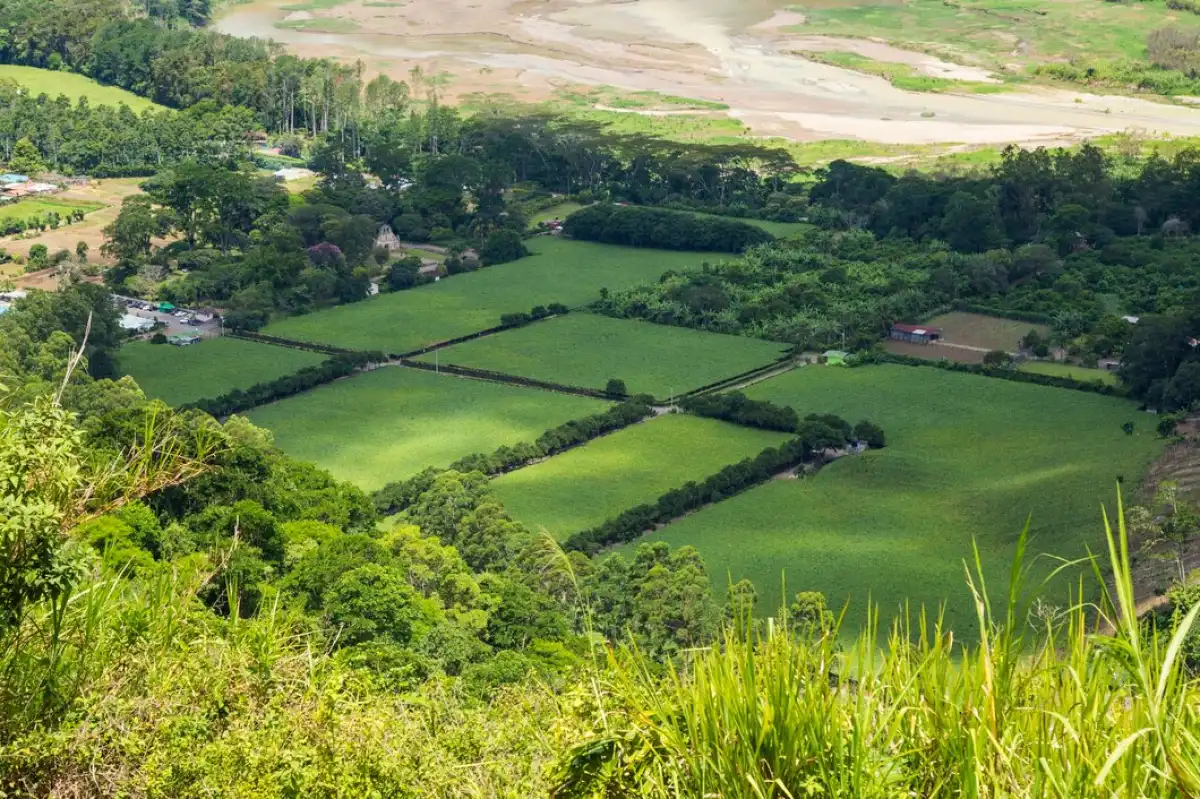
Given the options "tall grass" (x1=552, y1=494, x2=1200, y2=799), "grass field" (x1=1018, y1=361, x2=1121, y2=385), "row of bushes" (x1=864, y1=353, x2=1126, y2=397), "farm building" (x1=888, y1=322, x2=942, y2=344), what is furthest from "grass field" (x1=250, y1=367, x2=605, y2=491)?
"tall grass" (x1=552, y1=494, x2=1200, y2=799)

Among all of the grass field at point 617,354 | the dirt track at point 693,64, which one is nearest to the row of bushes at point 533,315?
the grass field at point 617,354

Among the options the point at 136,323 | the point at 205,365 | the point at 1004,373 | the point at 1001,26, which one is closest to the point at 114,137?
the point at 136,323

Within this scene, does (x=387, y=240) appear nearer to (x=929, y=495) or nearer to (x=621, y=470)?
(x=621, y=470)

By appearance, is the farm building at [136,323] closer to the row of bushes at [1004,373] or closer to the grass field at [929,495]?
the grass field at [929,495]

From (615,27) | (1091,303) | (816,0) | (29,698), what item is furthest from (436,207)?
(29,698)

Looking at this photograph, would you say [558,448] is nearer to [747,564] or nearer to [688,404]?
[688,404]
